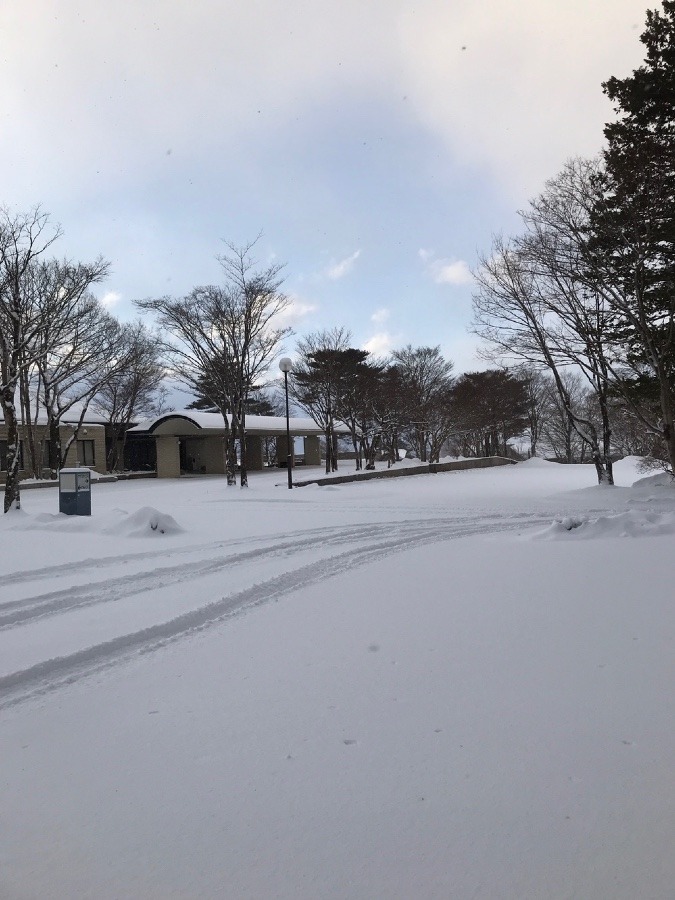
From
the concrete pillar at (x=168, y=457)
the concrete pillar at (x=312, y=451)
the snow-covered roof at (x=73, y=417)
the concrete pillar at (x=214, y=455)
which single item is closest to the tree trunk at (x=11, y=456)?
the concrete pillar at (x=168, y=457)

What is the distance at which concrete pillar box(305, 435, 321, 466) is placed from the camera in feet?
140

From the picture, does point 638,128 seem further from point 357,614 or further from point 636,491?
point 357,614

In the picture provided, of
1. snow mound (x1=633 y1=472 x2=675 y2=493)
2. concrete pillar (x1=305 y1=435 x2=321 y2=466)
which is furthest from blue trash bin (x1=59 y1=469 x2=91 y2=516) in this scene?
concrete pillar (x1=305 y1=435 x2=321 y2=466)

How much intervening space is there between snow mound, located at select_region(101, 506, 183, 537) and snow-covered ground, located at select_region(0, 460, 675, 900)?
255 cm

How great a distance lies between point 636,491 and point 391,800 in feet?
49.3

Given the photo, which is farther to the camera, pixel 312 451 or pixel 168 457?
pixel 312 451

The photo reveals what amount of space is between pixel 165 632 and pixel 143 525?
5.39m

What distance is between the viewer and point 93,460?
35.5 metres

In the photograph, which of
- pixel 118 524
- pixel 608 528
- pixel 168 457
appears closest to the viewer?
pixel 608 528

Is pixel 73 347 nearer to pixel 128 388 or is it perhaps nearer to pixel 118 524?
pixel 128 388

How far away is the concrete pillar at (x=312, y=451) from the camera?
42781mm

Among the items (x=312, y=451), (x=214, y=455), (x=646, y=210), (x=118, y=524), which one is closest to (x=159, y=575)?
(x=118, y=524)

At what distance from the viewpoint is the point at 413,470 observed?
98.2ft

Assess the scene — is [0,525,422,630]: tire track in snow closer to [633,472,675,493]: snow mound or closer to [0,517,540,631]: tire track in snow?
[0,517,540,631]: tire track in snow
